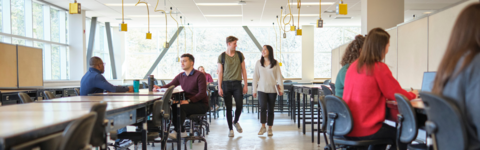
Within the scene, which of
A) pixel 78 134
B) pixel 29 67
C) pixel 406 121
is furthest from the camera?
pixel 29 67

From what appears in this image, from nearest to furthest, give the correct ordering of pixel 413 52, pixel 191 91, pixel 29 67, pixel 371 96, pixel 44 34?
1. pixel 371 96
2. pixel 413 52
3. pixel 191 91
4. pixel 29 67
5. pixel 44 34

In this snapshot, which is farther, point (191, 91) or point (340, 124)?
point (191, 91)

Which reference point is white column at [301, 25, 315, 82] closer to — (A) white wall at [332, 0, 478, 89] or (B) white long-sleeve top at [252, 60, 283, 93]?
(B) white long-sleeve top at [252, 60, 283, 93]

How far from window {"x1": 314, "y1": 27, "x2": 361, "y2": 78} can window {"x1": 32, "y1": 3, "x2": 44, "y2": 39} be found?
8.56 meters

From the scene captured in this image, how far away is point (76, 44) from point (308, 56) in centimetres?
741

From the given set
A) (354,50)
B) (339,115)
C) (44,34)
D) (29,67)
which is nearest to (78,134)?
(339,115)

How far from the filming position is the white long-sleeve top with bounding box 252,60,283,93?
4770 millimetres

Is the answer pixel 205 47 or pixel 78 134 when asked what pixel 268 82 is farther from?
pixel 205 47

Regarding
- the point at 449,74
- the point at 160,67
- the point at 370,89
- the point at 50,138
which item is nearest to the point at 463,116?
the point at 449,74

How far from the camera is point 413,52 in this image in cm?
374

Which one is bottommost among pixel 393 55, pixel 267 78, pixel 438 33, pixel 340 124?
pixel 340 124

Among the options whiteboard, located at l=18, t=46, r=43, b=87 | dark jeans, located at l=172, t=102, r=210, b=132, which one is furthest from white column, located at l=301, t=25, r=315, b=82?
dark jeans, located at l=172, t=102, r=210, b=132

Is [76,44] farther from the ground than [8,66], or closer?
farther from the ground

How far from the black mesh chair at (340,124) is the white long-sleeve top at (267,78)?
248 cm
